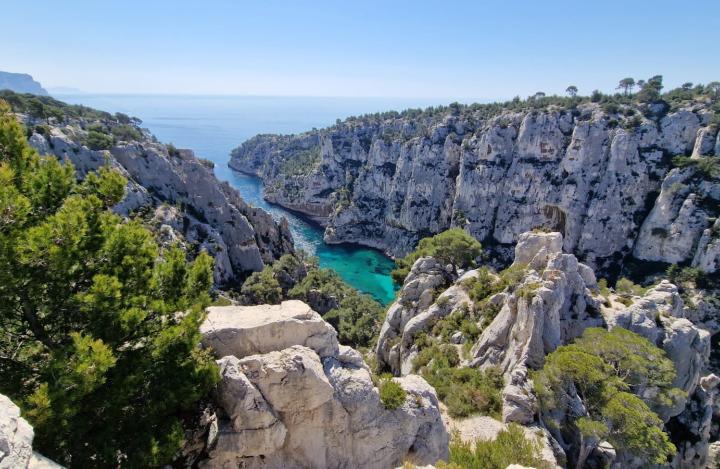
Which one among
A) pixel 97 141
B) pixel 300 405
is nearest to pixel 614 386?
pixel 300 405

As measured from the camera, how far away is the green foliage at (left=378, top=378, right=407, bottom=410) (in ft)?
38.8

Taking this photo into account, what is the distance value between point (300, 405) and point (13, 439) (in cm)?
647

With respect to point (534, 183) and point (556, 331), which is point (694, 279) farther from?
point (556, 331)

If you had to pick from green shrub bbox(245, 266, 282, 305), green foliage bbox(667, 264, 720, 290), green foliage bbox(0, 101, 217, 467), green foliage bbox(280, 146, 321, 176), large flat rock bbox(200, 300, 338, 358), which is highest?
green foliage bbox(0, 101, 217, 467)

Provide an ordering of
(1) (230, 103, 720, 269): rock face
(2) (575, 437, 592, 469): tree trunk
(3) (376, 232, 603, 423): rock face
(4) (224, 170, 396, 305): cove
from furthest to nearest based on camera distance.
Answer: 1. (4) (224, 170, 396, 305): cove
2. (1) (230, 103, 720, 269): rock face
3. (3) (376, 232, 603, 423): rock face
4. (2) (575, 437, 592, 469): tree trunk

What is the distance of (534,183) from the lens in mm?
71938

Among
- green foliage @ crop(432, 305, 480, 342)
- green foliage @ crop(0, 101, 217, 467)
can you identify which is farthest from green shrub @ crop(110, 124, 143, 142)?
green foliage @ crop(0, 101, 217, 467)

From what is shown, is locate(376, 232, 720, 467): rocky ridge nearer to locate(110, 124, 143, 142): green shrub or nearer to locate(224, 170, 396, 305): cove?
locate(224, 170, 396, 305): cove

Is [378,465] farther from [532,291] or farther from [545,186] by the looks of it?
[545,186]

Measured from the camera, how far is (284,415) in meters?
10.3

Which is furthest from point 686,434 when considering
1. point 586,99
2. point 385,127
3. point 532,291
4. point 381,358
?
point 385,127

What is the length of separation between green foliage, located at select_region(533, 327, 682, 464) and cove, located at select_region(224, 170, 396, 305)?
46494mm

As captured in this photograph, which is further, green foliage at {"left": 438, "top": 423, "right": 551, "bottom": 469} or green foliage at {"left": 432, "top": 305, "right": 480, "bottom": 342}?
green foliage at {"left": 432, "top": 305, "right": 480, "bottom": 342}

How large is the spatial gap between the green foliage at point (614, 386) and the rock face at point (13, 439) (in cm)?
1555
